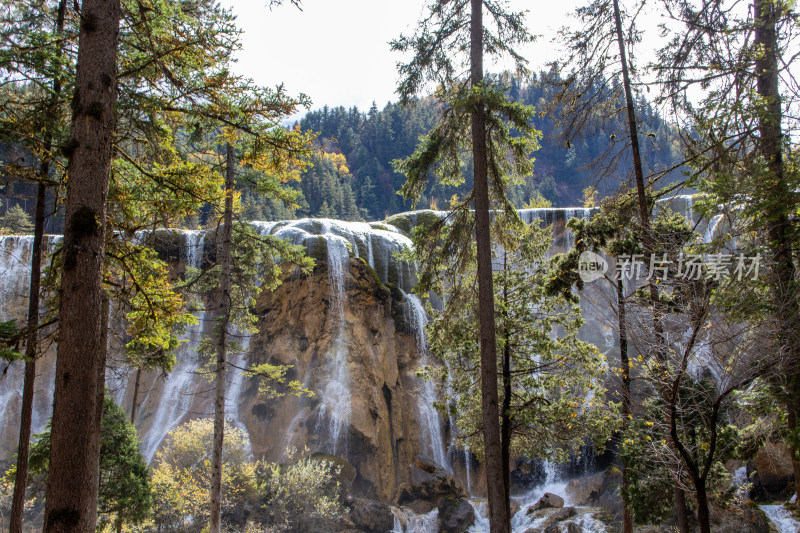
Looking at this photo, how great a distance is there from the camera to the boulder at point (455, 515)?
1783 centimetres

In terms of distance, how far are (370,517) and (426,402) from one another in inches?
224

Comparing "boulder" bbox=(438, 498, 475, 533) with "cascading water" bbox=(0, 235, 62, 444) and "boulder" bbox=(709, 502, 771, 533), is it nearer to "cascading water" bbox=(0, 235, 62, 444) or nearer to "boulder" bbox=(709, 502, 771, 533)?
"boulder" bbox=(709, 502, 771, 533)

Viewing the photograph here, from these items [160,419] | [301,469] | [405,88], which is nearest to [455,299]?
[405,88]

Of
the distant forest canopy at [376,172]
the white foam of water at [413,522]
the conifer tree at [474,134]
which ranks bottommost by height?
the white foam of water at [413,522]

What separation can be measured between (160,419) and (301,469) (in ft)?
28.3

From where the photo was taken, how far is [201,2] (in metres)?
8.29

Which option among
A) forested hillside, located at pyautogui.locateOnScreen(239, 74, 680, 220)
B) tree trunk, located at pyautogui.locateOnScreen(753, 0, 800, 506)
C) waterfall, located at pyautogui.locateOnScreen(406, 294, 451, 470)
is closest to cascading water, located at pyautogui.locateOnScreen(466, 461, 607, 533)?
waterfall, located at pyautogui.locateOnScreen(406, 294, 451, 470)

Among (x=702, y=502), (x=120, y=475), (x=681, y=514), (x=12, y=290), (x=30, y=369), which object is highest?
(x=12, y=290)

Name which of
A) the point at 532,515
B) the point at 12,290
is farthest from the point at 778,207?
the point at 12,290

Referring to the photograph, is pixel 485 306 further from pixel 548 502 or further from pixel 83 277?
pixel 548 502

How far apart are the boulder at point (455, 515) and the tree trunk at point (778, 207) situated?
1315 centimetres

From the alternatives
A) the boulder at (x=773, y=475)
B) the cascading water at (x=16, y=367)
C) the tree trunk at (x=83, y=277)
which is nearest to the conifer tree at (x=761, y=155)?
the tree trunk at (x=83, y=277)

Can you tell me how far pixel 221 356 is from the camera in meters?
11.1

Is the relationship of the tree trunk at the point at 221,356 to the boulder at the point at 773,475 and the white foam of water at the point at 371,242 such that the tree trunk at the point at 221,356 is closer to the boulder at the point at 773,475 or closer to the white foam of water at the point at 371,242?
the white foam of water at the point at 371,242
